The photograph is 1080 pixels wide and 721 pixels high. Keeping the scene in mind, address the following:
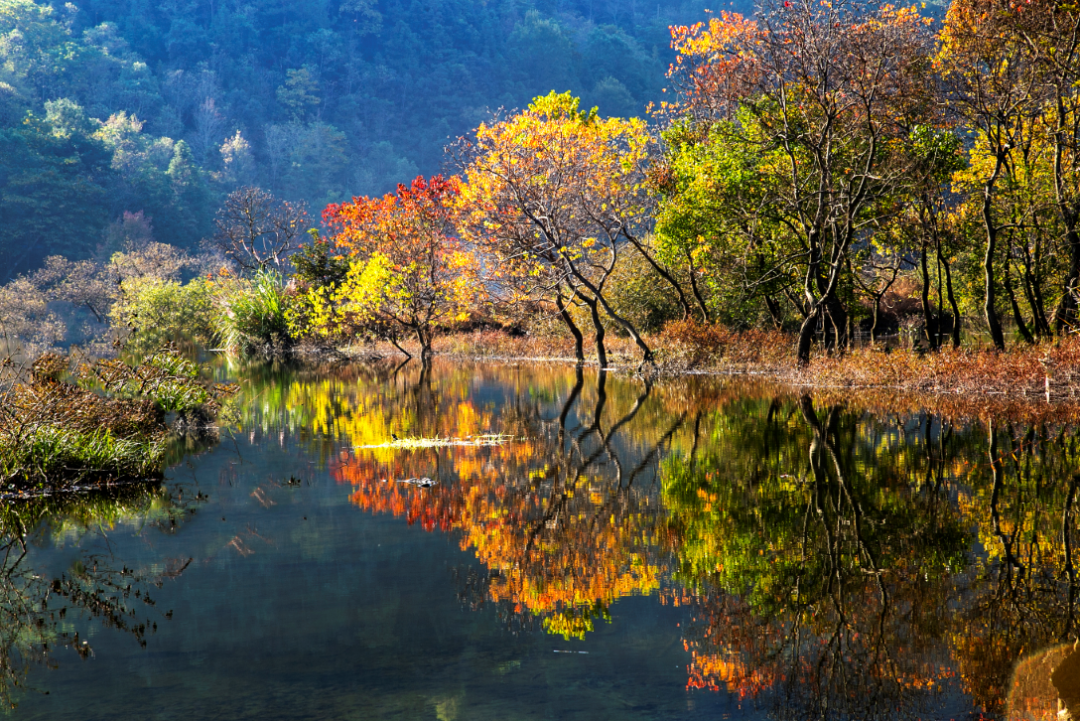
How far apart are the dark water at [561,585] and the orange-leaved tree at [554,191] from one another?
16.8m

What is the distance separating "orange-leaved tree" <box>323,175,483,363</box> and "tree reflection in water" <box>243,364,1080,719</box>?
2320 centimetres

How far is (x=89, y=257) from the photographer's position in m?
78.0

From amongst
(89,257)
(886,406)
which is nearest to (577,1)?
(89,257)

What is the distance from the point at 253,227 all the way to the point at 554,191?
169ft

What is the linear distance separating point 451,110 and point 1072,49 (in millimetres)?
111364

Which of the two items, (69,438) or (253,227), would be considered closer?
(69,438)

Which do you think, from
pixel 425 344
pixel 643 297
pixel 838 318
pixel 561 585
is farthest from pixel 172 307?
pixel 561 585

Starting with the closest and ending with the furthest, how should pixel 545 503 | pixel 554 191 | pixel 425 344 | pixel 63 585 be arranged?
pixel 63 585, pixel 545 503, pixel 554 191, pixel 425 344

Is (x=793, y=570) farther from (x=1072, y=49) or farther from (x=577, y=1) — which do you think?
(x=577, y=1)

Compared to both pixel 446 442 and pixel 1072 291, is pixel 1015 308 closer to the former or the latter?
pixel 1072 291

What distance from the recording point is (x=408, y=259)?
1668 inches

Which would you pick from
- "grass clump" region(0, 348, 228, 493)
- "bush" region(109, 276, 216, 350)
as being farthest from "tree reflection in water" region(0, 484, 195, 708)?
"bush" region(109, 276, 216, 350)

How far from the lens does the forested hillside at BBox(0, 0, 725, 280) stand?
79812 mm

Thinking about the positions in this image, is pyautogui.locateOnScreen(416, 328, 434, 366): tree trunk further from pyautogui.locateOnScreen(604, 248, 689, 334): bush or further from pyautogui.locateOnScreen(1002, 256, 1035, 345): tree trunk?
pyautogui.locateOnScreen(1002, 256, 1035, 345): tree trunk
